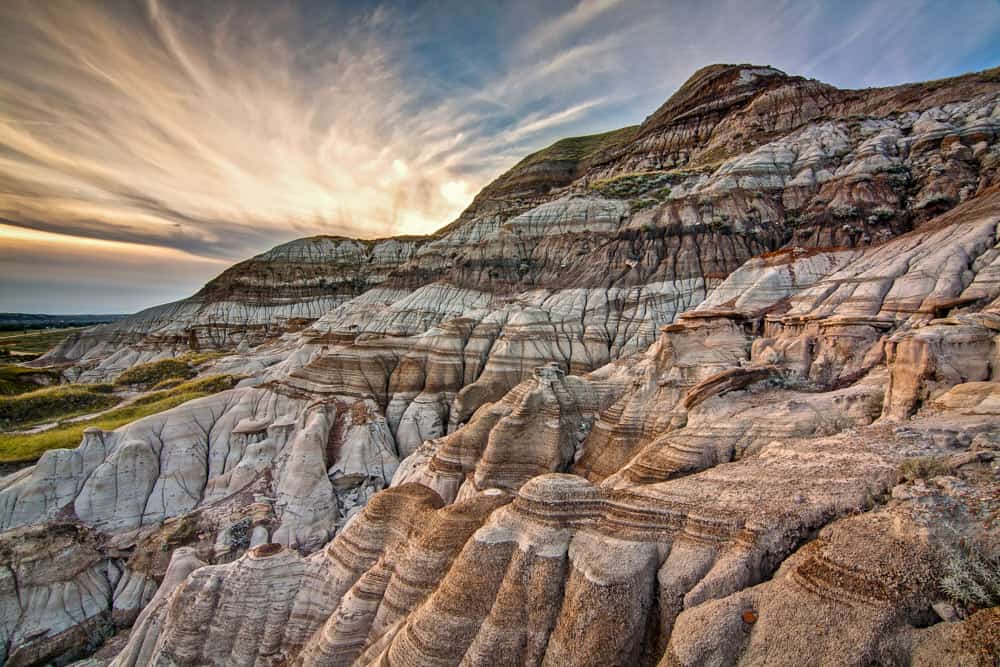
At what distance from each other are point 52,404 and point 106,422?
10.0 metres

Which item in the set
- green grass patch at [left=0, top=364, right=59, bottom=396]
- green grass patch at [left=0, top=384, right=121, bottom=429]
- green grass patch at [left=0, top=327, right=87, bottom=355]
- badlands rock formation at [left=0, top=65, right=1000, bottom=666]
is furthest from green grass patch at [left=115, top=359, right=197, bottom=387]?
green grass patch at [left=0, top=327, right=87, bottom=355]

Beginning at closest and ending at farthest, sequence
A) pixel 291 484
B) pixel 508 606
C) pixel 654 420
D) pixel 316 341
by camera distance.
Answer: pixel 508 606
pixel 654 420
pixel 291 484
pixel 316 341

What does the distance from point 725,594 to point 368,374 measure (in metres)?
26.4

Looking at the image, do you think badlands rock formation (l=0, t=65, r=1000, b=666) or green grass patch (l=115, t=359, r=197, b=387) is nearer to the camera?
badlands rock formation (l=0, t=65, r=1000, b=666)

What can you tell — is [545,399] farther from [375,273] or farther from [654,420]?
[375,273]

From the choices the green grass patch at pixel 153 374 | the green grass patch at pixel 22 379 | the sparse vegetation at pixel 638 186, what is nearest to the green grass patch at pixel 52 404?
the green grass patch at pixel 153 374

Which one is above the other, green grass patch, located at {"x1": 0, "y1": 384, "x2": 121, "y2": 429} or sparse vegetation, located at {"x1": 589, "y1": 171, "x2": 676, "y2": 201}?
sparse vegetation, located at {"x1": 589, "y1": 171, "x2": 676, "y2": 201}

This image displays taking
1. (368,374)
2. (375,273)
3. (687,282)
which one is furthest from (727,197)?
(375,273)

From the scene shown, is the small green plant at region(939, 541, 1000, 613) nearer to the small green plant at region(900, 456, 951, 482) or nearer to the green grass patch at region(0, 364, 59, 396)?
the small green plant at region(900, 456, 951, 482)

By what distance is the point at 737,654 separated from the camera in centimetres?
493

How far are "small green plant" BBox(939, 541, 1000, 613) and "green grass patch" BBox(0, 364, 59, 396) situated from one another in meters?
57.7

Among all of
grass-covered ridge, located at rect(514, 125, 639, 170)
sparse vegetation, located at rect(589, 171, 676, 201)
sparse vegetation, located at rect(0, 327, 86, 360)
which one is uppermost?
grass-covered ridge, located at rect(514, 125, 639, 170)

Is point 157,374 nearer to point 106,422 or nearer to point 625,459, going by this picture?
point 106,422

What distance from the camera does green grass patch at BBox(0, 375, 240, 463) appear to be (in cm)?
2284
